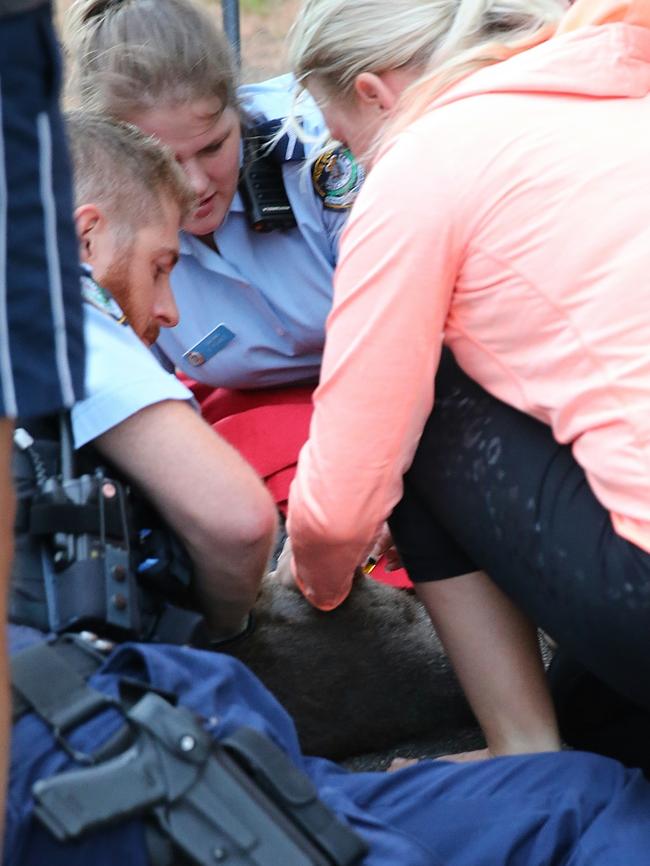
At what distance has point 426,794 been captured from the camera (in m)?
1.50

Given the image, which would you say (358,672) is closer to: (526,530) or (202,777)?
(526,530)

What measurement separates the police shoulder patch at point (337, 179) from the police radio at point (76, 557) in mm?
864

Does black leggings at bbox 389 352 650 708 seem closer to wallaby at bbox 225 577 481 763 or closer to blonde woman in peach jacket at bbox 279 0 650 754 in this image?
blonde woman in peach jacket at bbox 279 0 650 754

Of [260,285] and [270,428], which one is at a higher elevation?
[260,285]

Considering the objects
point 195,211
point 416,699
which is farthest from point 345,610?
point 195,211

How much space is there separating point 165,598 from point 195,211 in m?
0.79

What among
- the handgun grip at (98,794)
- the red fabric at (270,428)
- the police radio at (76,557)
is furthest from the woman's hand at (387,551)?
the handgun grip at (98,794)

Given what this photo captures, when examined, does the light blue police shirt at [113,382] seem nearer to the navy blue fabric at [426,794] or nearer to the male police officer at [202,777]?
the male police officer at [202,777]

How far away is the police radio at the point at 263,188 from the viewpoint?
2.41 meters

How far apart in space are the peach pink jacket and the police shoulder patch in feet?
2.31

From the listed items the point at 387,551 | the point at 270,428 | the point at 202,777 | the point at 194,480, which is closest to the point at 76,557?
the point at 194,480

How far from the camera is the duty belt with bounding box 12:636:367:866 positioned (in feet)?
3.88

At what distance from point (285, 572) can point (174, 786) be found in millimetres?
866

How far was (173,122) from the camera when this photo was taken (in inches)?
90.7
